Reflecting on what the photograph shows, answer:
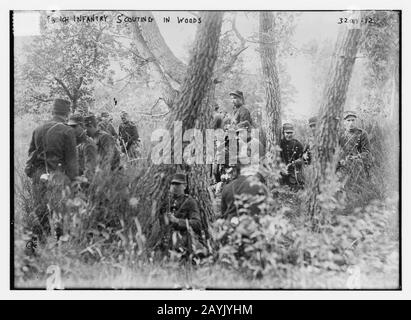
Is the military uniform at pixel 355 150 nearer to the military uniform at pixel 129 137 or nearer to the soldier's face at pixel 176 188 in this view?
the soldier's face at pixel 176 188

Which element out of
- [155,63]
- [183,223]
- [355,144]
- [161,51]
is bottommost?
[183,223]

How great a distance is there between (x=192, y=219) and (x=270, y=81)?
6.14 feet

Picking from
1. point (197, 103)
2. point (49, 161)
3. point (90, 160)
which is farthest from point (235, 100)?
point (49, 161)

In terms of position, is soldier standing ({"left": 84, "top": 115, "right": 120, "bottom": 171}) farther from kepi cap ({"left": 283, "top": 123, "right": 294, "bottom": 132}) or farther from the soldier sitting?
kepi cap ({"left": 283, "top": 123, "right": 294, "bottom": 132})

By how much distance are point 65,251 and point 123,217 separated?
2.52ft

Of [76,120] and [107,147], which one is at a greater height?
[76,120]

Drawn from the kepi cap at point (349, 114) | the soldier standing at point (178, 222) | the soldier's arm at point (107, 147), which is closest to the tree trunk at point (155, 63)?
the soldier's arm at point (107, 147)

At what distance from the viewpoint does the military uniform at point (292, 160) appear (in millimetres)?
5984

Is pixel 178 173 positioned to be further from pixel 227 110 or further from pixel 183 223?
pixel 227 110

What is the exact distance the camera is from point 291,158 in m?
6.06

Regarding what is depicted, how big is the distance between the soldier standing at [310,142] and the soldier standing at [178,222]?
1.42 meters

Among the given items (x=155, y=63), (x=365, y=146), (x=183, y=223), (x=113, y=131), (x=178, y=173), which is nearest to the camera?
(x=183, y=223)

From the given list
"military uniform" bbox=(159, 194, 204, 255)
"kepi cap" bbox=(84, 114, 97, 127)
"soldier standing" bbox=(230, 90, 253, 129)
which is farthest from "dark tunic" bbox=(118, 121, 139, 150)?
"soldier standing" bbox=(230, 90, 253, 129)

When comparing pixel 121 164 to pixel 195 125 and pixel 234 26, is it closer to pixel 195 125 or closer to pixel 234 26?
pixel 195 125
